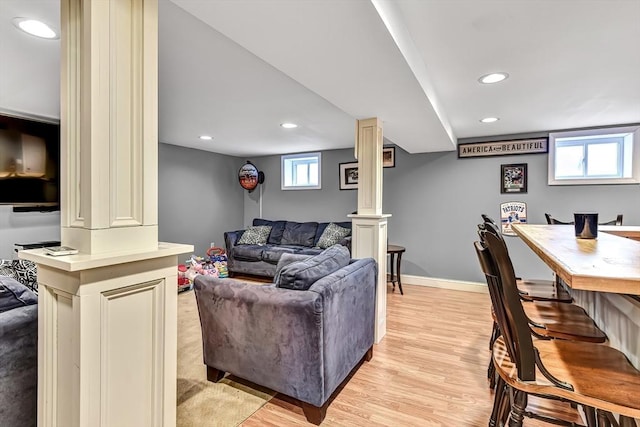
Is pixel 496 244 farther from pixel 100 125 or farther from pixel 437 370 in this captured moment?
pixel 437 370

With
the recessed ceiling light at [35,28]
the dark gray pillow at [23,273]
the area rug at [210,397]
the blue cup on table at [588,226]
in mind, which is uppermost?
the recessed ceiling light at [35,28]

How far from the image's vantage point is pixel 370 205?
283cm

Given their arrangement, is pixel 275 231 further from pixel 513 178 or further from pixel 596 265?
pixel 596 265

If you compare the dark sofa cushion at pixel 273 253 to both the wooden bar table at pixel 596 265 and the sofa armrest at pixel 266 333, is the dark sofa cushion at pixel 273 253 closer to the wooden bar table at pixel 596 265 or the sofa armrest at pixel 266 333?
the sofa armrest at pixel 266 333

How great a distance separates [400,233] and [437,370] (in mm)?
2885

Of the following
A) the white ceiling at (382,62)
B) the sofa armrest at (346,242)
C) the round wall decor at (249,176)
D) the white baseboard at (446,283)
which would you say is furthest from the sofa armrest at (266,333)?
the round wall decor at (249,176)

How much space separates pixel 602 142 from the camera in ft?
13.1

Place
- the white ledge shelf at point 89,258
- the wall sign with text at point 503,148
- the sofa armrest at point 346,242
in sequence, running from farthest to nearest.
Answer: the sofa armrest at point 346,242 → the wall sign with text at point 503,148 → the white ledge shelf at point 89,258

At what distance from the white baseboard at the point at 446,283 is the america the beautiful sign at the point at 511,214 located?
83cm

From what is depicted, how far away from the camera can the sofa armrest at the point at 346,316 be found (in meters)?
1.83

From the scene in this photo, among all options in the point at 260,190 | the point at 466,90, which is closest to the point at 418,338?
the point at 466,90

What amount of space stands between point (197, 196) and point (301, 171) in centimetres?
197

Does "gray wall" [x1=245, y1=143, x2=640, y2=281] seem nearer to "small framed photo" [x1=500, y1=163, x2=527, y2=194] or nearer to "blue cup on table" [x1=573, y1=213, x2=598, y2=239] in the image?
"small framed photo" [x1=500, y1=163, x2=527, y2=194]

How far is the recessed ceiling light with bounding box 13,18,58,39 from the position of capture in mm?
1737
